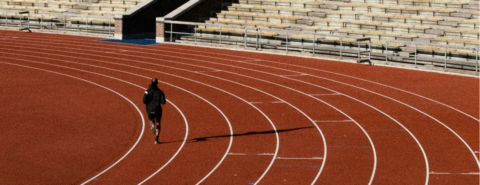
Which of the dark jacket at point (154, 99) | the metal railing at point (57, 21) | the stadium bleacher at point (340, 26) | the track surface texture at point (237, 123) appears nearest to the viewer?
the track surface texture at point (237, 123)

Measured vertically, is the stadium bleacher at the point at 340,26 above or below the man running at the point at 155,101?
above

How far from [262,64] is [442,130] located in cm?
1084

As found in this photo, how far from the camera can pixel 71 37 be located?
35.3 m

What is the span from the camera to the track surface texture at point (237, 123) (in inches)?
527

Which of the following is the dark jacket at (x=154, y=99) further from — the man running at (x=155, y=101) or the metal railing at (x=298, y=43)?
the metal railing at (x=298, y=43)

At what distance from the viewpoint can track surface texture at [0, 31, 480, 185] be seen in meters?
13.4

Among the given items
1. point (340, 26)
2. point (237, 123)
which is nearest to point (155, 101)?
point (237, 123)

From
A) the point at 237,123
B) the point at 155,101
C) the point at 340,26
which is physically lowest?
the point at 237,123

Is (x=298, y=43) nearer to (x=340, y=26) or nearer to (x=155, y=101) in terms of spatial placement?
(x=340, y=26)

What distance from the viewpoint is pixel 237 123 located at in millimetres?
17297

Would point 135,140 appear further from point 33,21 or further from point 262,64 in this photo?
point 33,21

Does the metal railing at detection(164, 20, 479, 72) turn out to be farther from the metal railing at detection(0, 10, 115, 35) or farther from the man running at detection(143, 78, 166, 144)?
the man running at detection(143, 78, 166, 144)

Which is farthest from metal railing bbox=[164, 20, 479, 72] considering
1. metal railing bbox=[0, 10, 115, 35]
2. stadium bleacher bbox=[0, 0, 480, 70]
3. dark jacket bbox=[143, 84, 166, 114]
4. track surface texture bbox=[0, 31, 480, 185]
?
dark jacket bbox=[143, 84, 166, 114]

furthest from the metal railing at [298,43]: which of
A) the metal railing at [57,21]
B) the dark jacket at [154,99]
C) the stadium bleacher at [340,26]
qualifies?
the dark jacket at [154,99]
